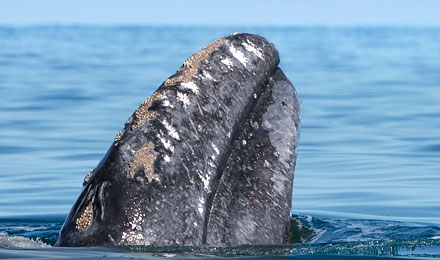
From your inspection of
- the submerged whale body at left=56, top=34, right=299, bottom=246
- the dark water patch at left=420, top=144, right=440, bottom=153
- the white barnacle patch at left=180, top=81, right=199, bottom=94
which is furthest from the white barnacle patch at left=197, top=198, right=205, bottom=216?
the dark water patch at left=420, top=144, right=440, bottom=153

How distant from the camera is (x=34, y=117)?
2175 cm

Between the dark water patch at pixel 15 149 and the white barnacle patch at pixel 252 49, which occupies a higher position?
the dark water patch at pixel 15 149

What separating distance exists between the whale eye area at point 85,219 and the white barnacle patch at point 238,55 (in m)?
1.44

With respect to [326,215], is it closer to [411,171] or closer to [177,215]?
[411,171]

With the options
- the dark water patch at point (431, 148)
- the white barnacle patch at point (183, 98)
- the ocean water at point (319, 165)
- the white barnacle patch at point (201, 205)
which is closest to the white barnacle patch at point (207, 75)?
the white barnacle patch at point (183, 98)

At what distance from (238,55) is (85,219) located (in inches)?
60.7

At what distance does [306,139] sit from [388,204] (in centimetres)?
594

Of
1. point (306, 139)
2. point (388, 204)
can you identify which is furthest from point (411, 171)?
point (306, 139)

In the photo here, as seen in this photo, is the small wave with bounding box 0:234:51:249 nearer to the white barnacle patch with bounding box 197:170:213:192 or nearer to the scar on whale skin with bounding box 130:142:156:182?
the scar on whale skin with bounding box 130:142:156:182

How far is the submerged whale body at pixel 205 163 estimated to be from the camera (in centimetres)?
523

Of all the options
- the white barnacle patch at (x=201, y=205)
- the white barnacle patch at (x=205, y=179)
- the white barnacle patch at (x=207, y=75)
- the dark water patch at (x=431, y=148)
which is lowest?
the white barnacle patch at (x=201, y=205)

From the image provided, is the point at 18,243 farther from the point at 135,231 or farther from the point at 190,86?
the point at 190,86

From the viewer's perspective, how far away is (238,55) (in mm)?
6133

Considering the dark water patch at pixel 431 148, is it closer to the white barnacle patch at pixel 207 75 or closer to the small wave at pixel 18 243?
the white barnacle patch at pixel 207 75
